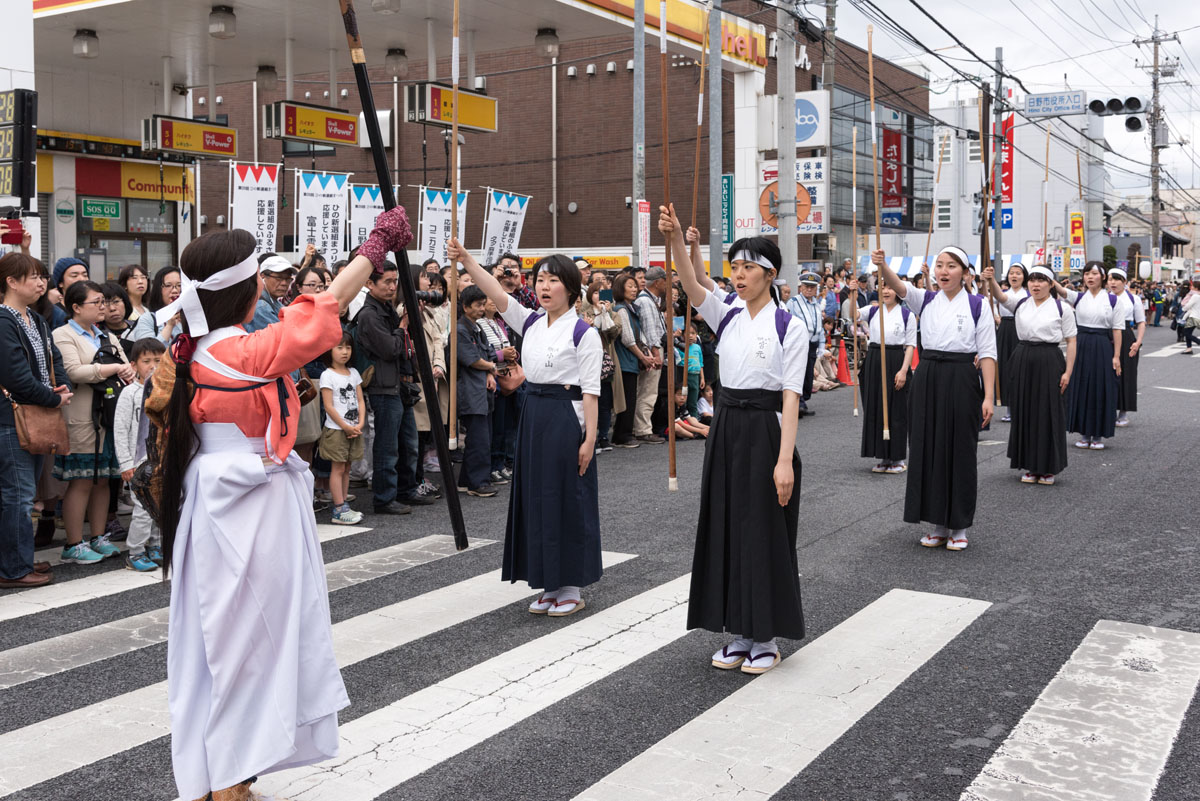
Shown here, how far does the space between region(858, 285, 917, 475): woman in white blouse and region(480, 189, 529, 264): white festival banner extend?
559cm

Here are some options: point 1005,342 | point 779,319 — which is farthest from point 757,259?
point 1005,342

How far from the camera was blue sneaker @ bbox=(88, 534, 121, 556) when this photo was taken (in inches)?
297

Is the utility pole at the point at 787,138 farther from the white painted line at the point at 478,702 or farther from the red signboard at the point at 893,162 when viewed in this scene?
the red signboard at the point at 893,162

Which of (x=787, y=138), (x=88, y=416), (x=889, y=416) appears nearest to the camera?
(x=88, y=416)

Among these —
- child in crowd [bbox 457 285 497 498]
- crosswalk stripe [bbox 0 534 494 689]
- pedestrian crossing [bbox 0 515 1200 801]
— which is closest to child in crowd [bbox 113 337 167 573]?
pedestrian crossing [bbox 0 515 1200 801]

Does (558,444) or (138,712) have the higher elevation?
(558,444)

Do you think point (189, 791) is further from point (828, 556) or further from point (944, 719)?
point (828, 556)

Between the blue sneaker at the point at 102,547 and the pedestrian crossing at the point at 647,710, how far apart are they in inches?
36.1

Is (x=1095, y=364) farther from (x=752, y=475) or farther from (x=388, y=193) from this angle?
(x=388, y=193)

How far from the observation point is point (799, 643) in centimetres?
562

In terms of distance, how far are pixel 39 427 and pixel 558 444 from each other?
3254mm

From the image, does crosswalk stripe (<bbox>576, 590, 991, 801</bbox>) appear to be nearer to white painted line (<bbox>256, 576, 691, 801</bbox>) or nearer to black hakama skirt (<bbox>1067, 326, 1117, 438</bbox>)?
white painted line (<bbox>256, 576, 691, 801</bbox>)

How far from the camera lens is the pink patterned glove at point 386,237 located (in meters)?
3.77

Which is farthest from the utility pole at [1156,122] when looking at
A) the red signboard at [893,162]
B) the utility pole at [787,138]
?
the utility pole at [787,138]
